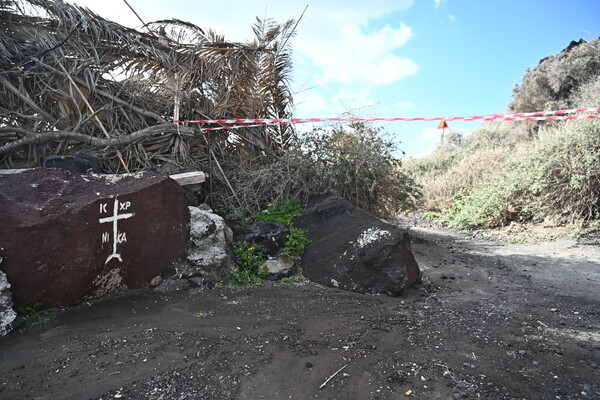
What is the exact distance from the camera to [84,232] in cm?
354

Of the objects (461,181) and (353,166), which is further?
(461,181)

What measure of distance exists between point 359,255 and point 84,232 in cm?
286

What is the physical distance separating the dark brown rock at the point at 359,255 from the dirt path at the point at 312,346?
0.64 feet

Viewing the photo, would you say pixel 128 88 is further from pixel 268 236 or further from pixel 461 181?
pixel 461 181

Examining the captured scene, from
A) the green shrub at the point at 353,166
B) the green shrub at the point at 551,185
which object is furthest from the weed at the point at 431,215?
the green shrub at the point at 353,166

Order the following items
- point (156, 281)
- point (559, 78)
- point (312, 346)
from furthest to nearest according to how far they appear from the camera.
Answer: point (559, 78), point (156, 281), point (312, 346)

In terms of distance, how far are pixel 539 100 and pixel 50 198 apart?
18.3 metres

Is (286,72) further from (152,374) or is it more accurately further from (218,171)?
(152,374)

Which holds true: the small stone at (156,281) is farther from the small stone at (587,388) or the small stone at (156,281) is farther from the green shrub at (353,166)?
the small stone at (587,388)

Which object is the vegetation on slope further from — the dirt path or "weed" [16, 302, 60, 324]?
"weed" [16, 302, 60, 324]

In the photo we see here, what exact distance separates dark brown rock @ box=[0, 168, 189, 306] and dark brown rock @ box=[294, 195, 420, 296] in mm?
1646

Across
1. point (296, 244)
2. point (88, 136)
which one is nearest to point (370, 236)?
point (296, 244)

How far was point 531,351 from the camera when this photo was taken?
283 cm

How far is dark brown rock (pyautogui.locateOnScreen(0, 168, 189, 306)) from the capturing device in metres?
3.28
